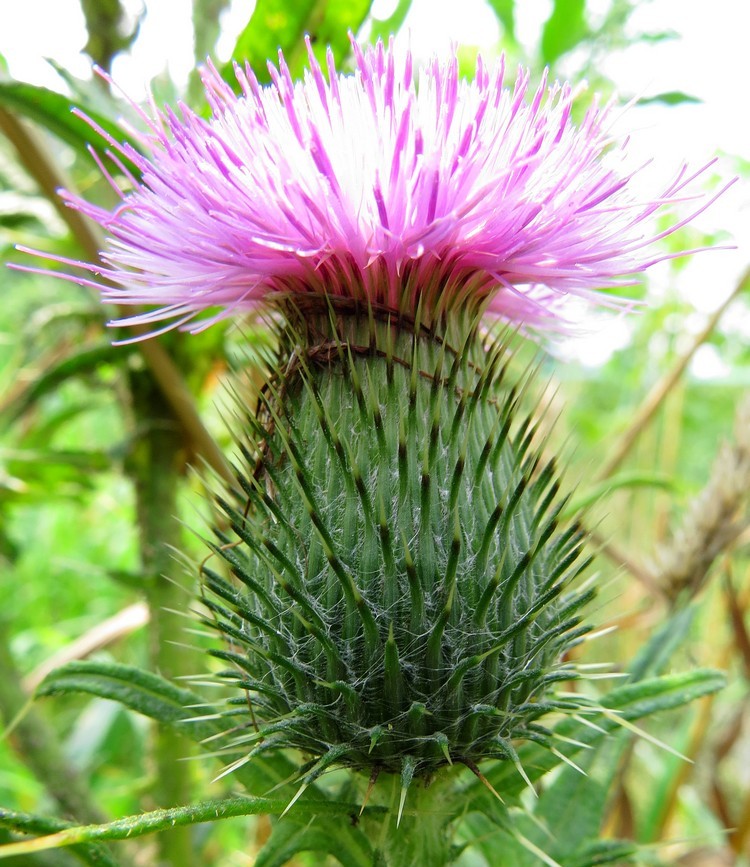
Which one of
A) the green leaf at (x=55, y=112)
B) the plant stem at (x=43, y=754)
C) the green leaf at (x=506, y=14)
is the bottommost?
the plant stem at (x=43, y=754)

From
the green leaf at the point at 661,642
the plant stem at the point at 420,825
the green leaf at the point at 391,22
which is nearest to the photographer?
the plant stem at the point at 420,825

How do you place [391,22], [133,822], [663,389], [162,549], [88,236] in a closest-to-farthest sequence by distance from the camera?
1. [133,822]
2. [88,236]
3. [162,549]
4. [391,22]
5. [663,389]

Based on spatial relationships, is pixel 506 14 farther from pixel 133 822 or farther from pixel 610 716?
pixel 133 822

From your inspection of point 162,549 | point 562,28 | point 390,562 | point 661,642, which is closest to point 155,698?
point 390,562

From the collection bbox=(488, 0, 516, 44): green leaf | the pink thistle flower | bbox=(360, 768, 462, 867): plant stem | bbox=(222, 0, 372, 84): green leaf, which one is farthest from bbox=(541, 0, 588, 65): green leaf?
bbox=(360, 768, 462, 867): plant stem

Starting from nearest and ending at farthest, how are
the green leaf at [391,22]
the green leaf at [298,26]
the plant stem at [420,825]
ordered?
1. the plant stem at [420,825]
2. the green leaf at [298,26]
3. the green leaf at [391,22]

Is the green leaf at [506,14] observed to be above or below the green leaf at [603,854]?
above

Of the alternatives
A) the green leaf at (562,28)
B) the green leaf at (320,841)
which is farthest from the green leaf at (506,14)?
the green leaf at (320,841)

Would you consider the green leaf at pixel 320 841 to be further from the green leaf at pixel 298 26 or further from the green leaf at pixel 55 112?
the green leaf at pixel 298 26

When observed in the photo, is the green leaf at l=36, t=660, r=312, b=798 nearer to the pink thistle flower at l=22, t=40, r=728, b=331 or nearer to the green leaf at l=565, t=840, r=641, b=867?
the green leaf at l=565, t=840, r=641, b=867
